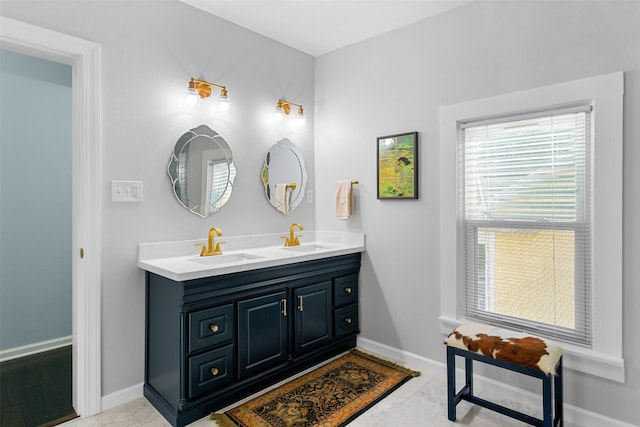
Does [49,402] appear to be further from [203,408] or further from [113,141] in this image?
[113,141]

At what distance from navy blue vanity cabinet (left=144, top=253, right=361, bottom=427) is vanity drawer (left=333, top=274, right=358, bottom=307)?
0.09m

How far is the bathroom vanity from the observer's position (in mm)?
2082

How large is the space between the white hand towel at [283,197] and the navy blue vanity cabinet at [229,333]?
2.18ft

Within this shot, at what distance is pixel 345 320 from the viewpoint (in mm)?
3037

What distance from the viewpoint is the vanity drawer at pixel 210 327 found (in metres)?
2.09

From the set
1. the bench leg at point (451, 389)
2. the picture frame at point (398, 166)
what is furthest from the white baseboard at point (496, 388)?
the picture frame at point (398, 166)

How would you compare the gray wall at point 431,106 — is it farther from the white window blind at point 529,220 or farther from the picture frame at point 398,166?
the white window blind at point 529,220

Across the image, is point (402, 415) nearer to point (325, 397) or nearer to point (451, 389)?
point (451, 389)

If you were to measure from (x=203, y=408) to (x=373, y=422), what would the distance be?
97 centimetres

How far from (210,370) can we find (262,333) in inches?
15.2

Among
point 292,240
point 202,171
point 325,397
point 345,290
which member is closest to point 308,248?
point 292,240

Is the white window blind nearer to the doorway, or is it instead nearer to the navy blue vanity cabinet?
the navy blue vanity cabinet

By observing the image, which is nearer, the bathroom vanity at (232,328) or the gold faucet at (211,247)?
the bathroom vanity at (232,328)

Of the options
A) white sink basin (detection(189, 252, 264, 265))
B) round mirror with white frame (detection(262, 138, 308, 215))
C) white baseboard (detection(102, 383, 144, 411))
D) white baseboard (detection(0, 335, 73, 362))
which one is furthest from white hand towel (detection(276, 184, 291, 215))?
white baseboard (detection(0, 335, 73, 362))
